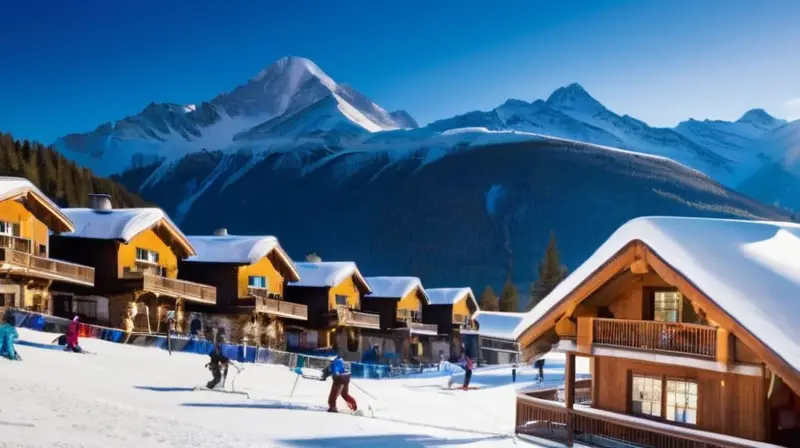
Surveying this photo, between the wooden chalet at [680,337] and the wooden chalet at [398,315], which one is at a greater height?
the wooden chalet at [680,337]

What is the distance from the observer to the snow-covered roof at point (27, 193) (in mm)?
37391

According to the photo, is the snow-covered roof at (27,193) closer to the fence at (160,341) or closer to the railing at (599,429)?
the fence at (160,341)

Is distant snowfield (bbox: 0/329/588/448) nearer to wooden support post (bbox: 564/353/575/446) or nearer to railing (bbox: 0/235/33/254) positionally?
wooden support post (bbox: 564/353/575/446)

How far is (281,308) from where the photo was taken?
53969 mm

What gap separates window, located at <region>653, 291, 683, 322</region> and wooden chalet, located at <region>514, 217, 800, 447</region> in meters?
0.03

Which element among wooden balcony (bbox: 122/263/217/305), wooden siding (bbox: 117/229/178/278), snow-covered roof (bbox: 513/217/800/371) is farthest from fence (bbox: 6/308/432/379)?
snow-covered roof (bbox: 513/217/800/371)

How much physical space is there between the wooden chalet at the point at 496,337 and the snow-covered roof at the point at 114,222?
4181 cm

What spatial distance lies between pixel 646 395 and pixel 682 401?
51.0 inches

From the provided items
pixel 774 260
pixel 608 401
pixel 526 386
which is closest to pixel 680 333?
pixel 774 260

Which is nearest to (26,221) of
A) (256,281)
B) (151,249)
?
(151,249)

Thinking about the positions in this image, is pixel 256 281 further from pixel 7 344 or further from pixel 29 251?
pixel 7 344

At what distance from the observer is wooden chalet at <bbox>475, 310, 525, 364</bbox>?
3113 inches

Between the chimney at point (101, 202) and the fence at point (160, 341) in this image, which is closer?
the fence at point (160, 341)

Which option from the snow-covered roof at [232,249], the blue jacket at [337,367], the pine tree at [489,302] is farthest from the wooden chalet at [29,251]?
the pine tree at [489,302]
